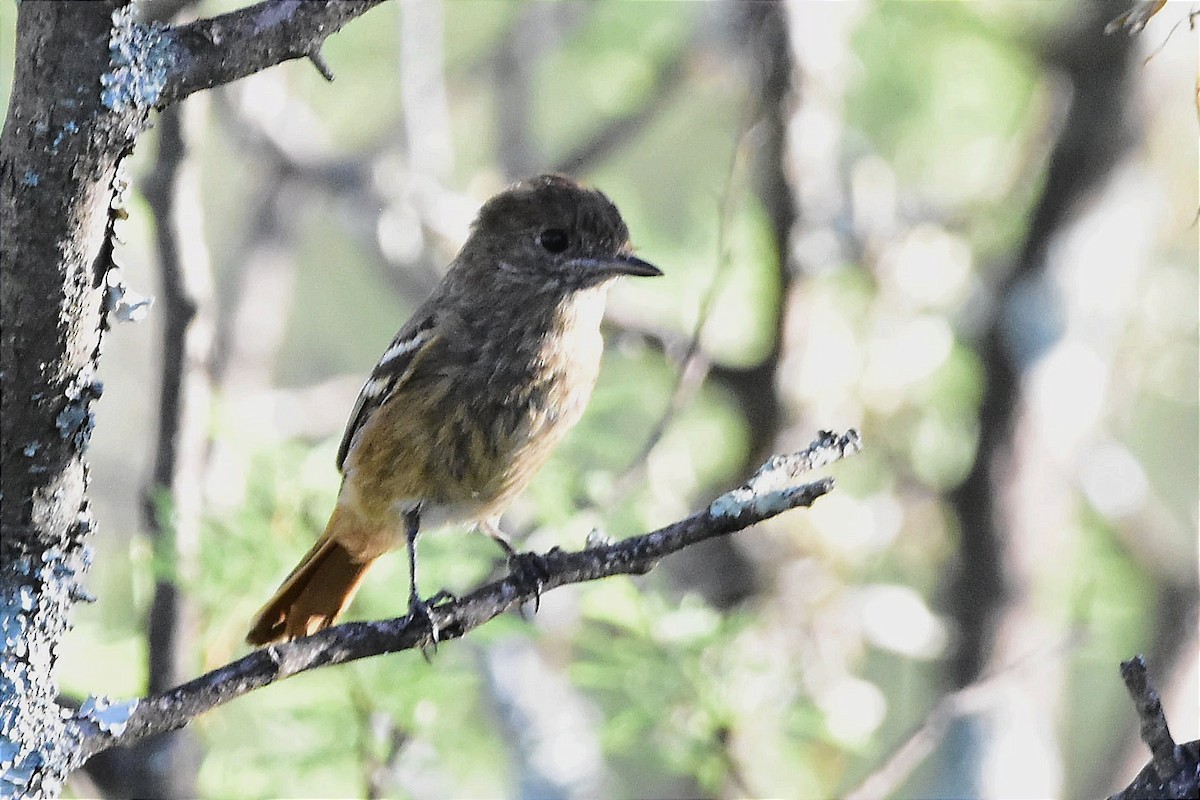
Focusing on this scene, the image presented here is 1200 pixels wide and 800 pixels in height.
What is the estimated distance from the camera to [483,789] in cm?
469

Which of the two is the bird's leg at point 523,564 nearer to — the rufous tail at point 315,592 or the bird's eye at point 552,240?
the rufous tail at point 315,592

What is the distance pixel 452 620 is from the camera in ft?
8.58

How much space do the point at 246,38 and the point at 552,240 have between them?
1948 mm

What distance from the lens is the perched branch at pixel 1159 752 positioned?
186 cm

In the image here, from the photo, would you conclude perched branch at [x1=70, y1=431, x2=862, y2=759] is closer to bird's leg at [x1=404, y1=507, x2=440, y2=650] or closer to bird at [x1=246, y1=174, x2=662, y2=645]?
bird's leg at [x1=404, y1=507, x2=440, y2=650]

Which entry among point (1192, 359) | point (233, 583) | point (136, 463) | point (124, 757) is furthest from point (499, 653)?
point (1192, 359)

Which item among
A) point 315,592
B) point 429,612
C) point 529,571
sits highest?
point 315,592

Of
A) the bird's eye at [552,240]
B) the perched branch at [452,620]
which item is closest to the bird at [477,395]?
the bird's eye at [552,240]

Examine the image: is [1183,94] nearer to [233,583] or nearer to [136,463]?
[233,583]

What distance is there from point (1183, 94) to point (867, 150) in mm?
1398

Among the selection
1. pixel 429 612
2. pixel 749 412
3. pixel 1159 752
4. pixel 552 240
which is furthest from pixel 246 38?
pixel 749 412

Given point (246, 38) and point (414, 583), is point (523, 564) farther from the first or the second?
point (246, 38)

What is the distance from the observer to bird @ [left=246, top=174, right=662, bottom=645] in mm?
3447

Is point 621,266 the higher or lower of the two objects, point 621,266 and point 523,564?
the higher
